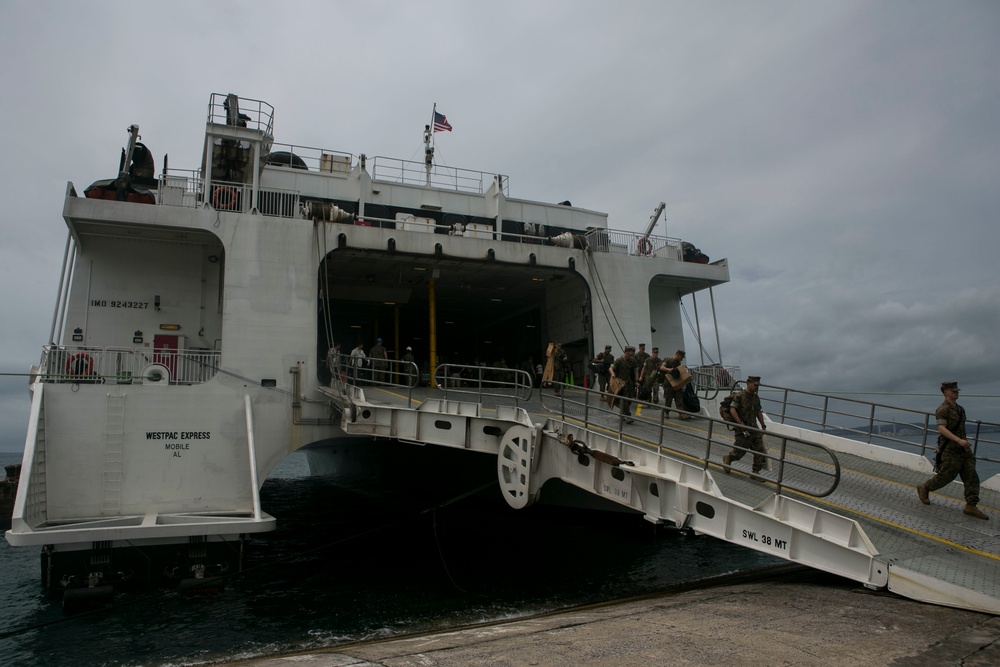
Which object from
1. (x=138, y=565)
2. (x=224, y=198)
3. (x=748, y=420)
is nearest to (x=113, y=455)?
(x=138, y=565)

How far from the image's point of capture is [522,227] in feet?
70.3

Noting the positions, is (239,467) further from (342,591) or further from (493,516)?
(493,516)

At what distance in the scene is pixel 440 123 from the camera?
25359mm

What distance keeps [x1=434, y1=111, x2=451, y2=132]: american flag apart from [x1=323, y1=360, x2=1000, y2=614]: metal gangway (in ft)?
46.7

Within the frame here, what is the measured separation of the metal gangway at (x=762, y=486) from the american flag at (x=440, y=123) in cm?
1422

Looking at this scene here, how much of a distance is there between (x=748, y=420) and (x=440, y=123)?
1932 centimetres

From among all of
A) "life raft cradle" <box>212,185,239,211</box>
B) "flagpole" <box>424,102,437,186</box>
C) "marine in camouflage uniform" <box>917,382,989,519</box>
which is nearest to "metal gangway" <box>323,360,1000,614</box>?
"marine in camouflage uniform" <box>917,382,989,519</box>

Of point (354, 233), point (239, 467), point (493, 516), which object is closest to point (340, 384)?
point (239, 467)

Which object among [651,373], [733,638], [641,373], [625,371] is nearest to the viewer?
[733,638]

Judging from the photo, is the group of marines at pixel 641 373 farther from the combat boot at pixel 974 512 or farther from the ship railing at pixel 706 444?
the combat boot at pixel 974 512

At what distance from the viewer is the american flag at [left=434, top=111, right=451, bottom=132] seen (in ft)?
82.8

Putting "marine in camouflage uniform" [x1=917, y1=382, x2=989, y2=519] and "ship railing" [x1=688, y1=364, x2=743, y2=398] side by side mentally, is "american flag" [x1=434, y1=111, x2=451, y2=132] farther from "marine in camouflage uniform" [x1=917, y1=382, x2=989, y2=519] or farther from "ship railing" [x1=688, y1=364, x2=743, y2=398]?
"marine in camouflage uniform" [x1=917, y1=382, x2=989, y2=519]

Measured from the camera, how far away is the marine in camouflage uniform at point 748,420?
30.9 ft

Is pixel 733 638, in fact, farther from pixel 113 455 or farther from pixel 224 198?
pixel 224 198
